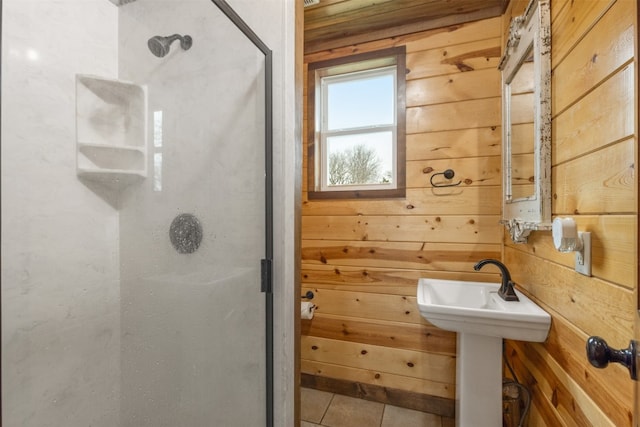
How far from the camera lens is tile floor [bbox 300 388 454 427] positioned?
1.70 meters

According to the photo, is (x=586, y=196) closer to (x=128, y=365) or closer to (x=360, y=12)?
(x=360, y=12)

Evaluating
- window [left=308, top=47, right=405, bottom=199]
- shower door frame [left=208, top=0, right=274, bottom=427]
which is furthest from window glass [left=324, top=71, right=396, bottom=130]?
shower door frame [left=208, top=0, right=274, bottom=427]

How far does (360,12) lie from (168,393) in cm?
224

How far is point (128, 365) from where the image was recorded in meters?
1.10

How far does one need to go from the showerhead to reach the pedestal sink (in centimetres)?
144

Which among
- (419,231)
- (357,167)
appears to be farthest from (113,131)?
(419,231)

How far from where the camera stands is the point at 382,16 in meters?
1.79

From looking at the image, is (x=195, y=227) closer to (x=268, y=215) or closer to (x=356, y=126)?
(x=268, y=215)

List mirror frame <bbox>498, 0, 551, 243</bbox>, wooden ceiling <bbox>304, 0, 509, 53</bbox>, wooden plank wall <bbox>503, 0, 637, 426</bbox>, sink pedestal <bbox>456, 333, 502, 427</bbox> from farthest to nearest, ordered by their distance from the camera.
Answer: wooden ceiling <bbox>304, 0, 509, 53</bbox> < sink pedestal <bbox>456, 333, 502, 427</bbox> < mirror frame <bbox>498, 0, 551, 243</bbox> < wooden plank wall <bbox>503, 0, 637, 426</bbox>

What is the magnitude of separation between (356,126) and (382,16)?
2.27 feet

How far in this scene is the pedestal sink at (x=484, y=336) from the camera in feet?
3.67

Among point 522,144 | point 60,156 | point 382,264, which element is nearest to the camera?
point 60,156

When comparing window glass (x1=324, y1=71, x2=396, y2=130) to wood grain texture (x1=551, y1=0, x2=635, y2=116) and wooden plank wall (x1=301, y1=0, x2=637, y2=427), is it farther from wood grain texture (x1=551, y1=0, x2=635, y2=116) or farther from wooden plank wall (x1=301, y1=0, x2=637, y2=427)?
wood grain texture (x1=551, y1=0, x2=635, y2=116)

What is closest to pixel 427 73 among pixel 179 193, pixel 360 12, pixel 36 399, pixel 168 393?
pixel 360 12
